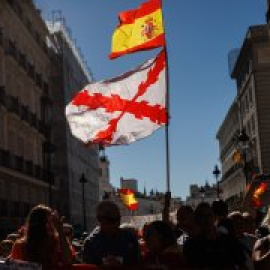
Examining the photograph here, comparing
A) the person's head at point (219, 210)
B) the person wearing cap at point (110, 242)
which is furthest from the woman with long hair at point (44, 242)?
the person's head at point (219, 210)

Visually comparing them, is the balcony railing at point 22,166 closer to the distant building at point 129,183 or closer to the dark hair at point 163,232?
the dark hair at point 163,232

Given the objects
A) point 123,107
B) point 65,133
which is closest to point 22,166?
point 65,133

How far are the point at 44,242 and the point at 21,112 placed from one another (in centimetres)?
3662

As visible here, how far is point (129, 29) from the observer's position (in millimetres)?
10789

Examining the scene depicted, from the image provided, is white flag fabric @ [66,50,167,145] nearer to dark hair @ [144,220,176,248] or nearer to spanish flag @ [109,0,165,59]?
spanish flag @ [109,0,165,59]

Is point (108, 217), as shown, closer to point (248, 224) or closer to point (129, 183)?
point (248, 224)

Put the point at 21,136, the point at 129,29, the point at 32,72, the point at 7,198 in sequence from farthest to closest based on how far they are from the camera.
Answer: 1. the point at 32,72
2. the point at 21,136
3. the point at 7,198
4. the point at 129,29

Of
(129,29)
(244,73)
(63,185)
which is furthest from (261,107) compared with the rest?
(129,29)

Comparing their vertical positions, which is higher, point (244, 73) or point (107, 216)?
point (244, 73)

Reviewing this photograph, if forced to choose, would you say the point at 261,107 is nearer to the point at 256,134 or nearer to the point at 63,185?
the point at 256,134

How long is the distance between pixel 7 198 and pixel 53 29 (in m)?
26.9

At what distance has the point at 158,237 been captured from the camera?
593cm

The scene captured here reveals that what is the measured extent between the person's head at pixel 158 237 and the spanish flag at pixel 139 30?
4.50m

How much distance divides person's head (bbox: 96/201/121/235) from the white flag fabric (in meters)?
3.15
